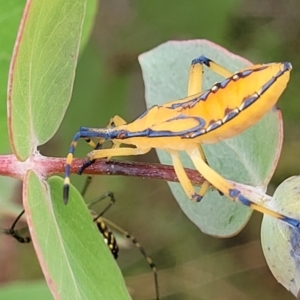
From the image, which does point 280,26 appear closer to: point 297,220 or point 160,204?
point 160,204

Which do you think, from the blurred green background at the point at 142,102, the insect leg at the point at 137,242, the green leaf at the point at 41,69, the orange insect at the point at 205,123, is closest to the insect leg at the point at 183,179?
the orange insect at the point at 205,123

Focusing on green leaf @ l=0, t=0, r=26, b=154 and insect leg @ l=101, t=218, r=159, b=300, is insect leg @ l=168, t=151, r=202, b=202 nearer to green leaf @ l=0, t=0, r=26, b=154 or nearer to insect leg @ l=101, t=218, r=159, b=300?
green leaf @ l=0, t=0, r=26, b=154

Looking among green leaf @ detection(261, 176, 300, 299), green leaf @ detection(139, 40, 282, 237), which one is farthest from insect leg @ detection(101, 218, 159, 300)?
green leaf @ detection(261, 176, 300, 299)

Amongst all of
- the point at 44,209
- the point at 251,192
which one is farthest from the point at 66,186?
the point at 251,192

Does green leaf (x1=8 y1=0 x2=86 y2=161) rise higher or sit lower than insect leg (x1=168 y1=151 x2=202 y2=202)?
higher

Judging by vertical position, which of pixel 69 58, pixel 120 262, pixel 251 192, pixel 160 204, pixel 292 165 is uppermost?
pixel 69 58

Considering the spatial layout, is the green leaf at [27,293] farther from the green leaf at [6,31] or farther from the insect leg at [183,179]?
the insect leg at [183,179]

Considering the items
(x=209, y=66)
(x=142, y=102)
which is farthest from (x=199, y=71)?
(x=142, y=102)
